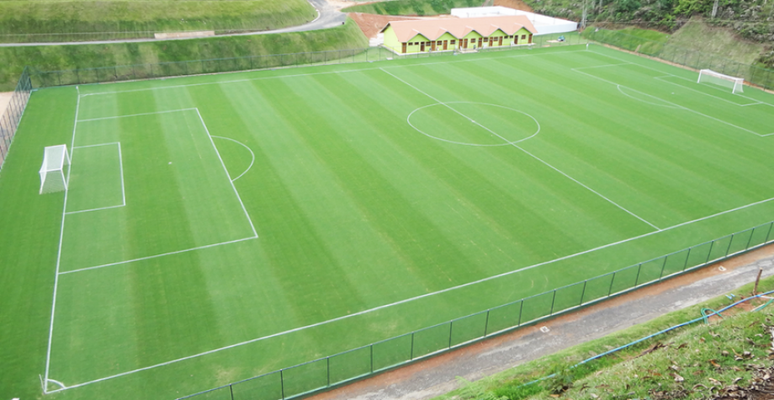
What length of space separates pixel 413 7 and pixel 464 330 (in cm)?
9002

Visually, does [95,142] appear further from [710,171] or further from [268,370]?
[710,171]

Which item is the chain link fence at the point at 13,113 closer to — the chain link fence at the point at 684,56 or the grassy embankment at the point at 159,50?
the grassy embankment at the point at 159,50

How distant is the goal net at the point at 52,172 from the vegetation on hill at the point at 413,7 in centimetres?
6558

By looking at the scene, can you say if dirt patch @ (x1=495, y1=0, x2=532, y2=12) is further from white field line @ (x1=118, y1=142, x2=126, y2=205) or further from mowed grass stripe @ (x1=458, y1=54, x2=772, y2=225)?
white field line @ (x1=118, y1=142, x2=126, y2=205)

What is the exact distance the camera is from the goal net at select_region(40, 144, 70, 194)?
33469mm

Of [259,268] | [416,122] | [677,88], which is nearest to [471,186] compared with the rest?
[416,122]

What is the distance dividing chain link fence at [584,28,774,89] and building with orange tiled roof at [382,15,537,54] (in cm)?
1077

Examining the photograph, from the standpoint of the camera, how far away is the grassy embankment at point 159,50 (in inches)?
2138

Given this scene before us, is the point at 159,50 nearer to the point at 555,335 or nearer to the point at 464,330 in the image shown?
the point at 464,330

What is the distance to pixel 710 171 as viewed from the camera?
38.0 metres

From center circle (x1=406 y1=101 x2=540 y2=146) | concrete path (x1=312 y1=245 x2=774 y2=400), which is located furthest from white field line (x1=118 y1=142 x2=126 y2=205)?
center circle (x1=406 y1=101 x2=540 y2=146)

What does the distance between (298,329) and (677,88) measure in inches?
1969

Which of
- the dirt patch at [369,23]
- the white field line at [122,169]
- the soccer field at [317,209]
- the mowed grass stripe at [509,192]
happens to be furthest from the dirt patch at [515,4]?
the white field line at [122,169]

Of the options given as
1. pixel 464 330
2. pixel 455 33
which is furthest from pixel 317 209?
pixel 455 33
